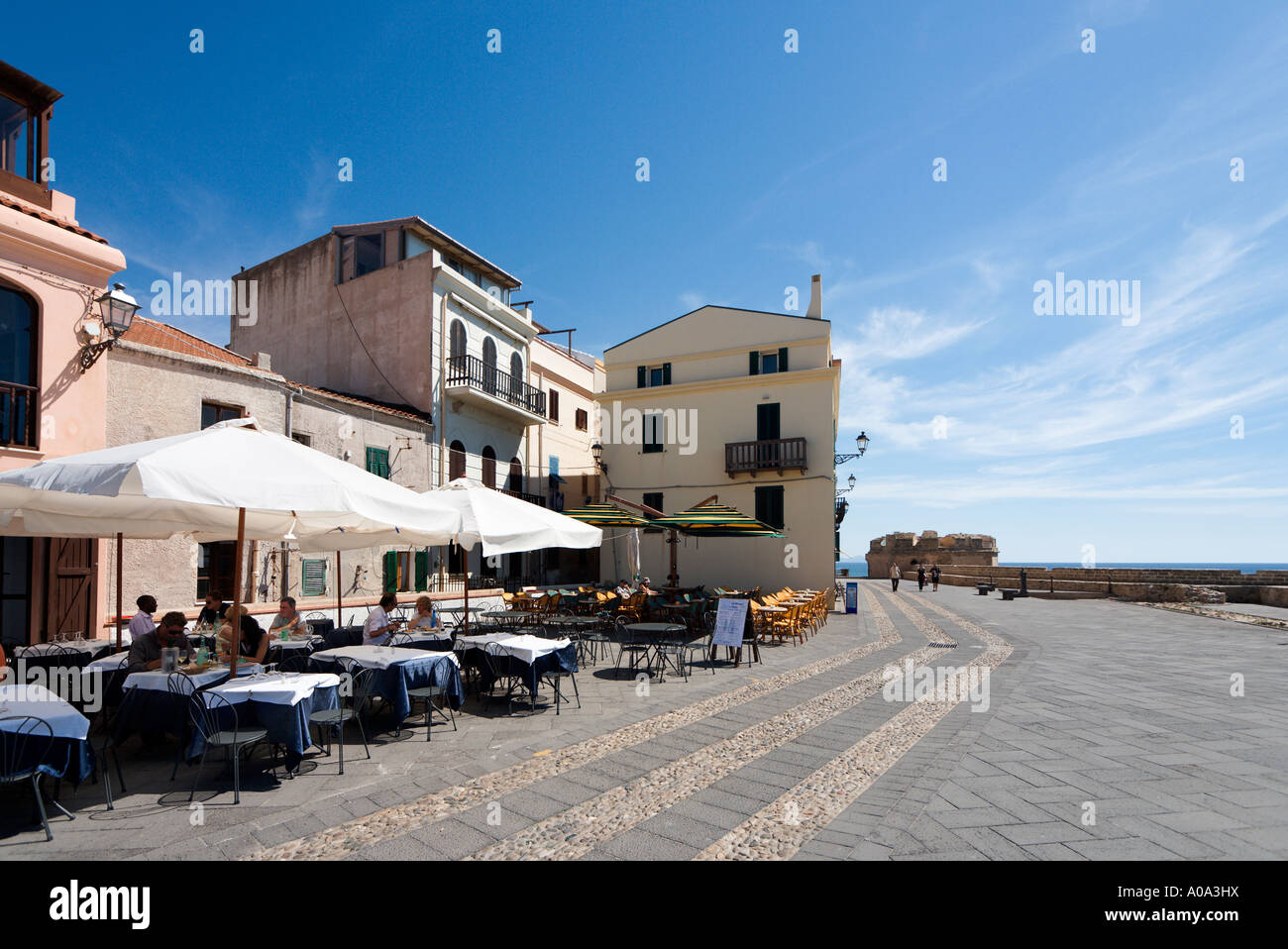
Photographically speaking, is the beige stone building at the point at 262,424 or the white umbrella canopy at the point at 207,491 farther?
the beige stone building at the point at 262,424

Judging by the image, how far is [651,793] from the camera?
4492mm

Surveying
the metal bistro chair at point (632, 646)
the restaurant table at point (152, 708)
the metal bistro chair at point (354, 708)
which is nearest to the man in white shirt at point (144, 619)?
the restaurant table at point (152, 708)

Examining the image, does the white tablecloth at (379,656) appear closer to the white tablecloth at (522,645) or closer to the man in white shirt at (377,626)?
the white tablecloth at (522,645)

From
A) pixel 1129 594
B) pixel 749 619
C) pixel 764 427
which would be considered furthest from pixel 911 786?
pixel 1129 594

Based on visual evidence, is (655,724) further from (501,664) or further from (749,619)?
(749,619)

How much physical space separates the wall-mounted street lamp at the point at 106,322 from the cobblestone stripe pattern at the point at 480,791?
326 inches

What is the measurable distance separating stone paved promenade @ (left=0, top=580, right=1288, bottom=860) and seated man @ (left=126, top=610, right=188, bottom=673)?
2.76ft

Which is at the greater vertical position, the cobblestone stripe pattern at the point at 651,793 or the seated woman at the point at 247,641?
the seated woman at the point at 247,641

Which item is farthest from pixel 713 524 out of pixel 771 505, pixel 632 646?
pixel 771 505

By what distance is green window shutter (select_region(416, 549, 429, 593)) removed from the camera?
53.3ft

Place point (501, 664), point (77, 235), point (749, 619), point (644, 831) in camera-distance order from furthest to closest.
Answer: point (749, 619) < point (77, 235) < point (501, 664) < point (644, 831)

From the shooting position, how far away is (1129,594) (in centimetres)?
2367

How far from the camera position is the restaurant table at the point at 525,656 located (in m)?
6.77
